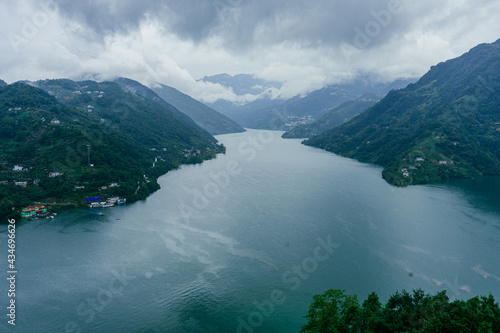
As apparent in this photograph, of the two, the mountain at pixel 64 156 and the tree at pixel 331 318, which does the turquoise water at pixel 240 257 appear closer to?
the tree at pixel 331 318

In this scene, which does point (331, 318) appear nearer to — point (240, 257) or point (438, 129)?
point (240, 257)

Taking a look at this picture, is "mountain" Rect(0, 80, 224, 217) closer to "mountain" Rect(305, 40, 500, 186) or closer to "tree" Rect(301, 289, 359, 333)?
"tree" Rect(301, 289, 359, 333)

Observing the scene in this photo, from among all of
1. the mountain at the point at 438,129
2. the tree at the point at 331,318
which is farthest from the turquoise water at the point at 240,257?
the mountain at the point at 438,129

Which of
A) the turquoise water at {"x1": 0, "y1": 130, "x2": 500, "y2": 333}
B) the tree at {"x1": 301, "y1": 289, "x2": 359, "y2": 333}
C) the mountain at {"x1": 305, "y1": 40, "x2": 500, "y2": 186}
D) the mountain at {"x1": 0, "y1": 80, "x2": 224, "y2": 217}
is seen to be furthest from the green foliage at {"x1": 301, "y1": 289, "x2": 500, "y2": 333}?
the mountain at {"x1": 305, "y1": 40, "x2": 500, "y2": 186}

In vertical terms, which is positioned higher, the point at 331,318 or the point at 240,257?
the point at 331,318

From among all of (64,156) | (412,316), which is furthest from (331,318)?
(64,156)

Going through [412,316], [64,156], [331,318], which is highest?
[64,156]
